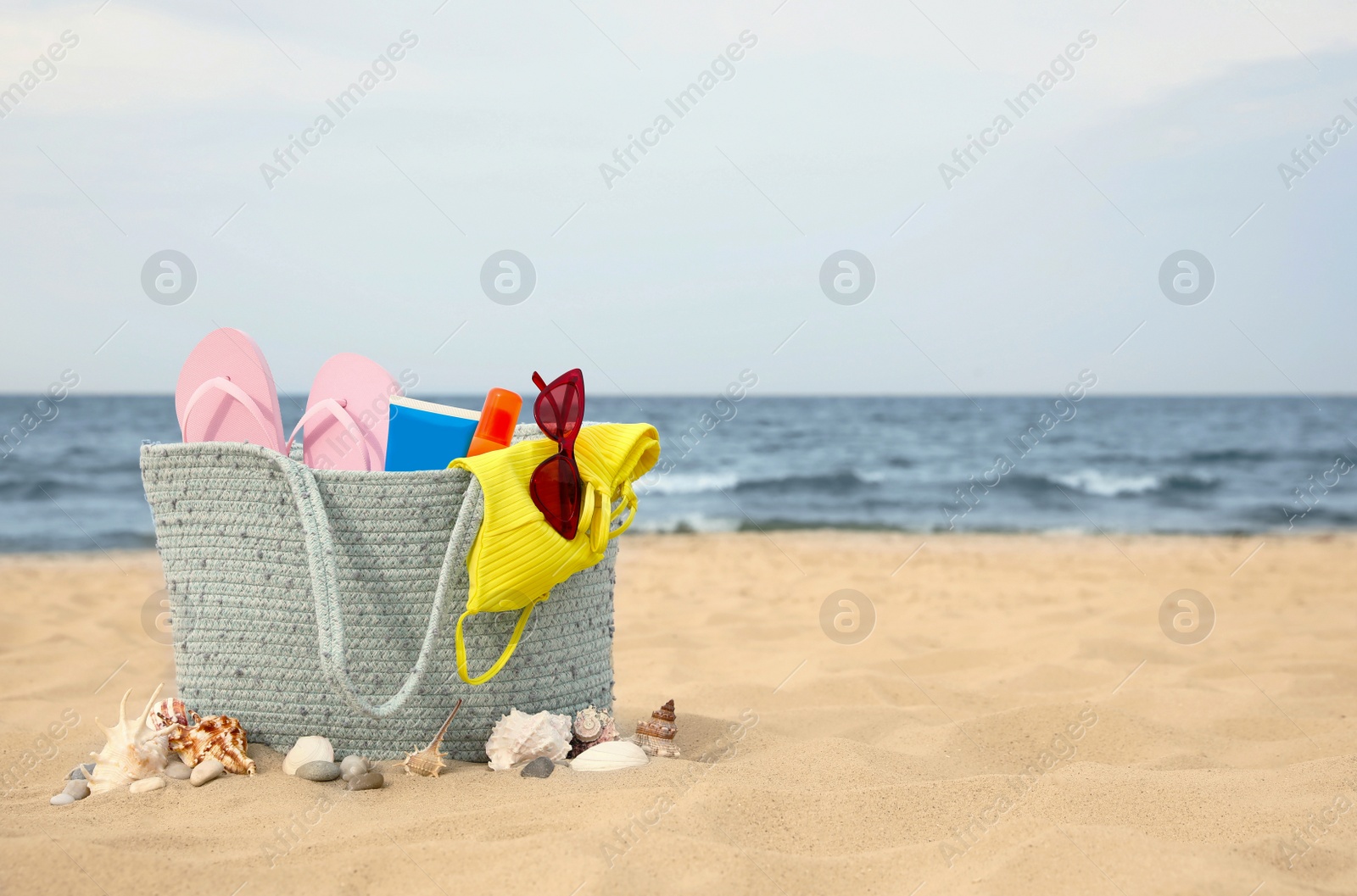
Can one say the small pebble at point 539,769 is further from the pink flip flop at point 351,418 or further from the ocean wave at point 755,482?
the ocean wave at point 755,482

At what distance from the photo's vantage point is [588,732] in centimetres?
224

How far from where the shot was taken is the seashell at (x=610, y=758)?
2.13m

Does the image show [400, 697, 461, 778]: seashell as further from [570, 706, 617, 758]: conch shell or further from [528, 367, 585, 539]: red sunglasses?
[528, 367, 585, 539]: red sunglasses

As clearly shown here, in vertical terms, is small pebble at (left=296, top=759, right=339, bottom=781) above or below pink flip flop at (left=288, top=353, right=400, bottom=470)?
below

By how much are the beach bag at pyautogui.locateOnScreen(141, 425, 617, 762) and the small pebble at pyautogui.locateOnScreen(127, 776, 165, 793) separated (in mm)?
199

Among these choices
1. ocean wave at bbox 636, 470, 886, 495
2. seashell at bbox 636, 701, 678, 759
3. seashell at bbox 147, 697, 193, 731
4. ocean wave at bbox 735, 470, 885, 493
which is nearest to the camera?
seashell at bbox 147, 697, 193, 731

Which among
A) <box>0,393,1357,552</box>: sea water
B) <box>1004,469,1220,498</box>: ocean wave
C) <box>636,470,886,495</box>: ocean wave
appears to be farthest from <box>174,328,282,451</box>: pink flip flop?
<box>1004,469,1220,498</box>: ocean wave

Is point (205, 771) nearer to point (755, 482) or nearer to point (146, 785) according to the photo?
point (146, 785)

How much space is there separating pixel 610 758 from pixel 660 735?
0.64 feet

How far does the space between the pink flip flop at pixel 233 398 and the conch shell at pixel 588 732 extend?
0.96 metres

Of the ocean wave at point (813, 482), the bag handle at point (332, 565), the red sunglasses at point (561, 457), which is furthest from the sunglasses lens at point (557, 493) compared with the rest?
the ocean wave at point (813, 482)

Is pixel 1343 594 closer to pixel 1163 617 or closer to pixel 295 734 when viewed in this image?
pixel 1163 617

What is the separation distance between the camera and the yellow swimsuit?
1.97 metres

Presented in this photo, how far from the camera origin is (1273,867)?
1.68 meters
